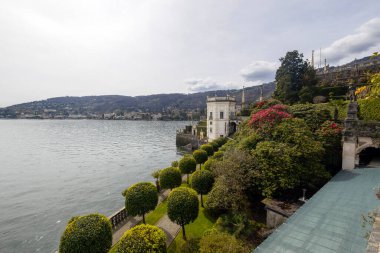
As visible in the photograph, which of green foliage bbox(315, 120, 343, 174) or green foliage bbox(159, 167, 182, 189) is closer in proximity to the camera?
green foliage bbox(315, 120, 343, 174)

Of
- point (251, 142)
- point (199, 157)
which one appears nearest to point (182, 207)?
point (251, 142)

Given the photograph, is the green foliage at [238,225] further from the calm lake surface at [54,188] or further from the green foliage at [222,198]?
the calm lake surface at [54,188]

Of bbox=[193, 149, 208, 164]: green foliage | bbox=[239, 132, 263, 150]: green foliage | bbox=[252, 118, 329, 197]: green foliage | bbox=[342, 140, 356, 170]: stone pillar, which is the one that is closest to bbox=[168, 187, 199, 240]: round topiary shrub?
bbox=[252, 118, 329, 197]: green foliage

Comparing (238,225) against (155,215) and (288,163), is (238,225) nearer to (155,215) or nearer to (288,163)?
(288,163)

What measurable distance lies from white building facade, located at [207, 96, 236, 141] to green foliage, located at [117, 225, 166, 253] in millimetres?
49815

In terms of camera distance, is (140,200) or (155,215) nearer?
(140,200)

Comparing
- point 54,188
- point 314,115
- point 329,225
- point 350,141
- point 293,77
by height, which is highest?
point 293,77

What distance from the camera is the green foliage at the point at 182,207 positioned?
13.7 metres

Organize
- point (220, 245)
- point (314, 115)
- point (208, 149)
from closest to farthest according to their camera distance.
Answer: point (220, 245) → point (314, 115) → point (208, 149)

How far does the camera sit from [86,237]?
10305 mm

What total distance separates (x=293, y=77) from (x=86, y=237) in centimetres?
5044

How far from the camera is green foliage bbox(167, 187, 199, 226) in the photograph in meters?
13.7

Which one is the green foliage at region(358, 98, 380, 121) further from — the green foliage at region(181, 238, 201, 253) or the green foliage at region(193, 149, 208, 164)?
the green foliage at region(193, 149, 208, 164)

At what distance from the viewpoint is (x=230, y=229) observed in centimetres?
1332
